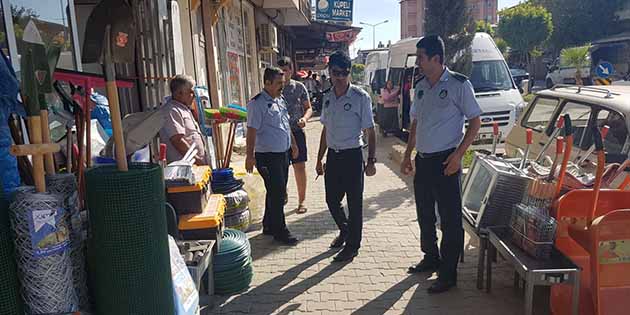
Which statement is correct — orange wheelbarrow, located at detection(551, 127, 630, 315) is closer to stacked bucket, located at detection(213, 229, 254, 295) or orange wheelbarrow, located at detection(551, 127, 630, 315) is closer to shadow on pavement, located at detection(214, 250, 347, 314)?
shadow on pavement, located at detection(214, 250, 347, 314)

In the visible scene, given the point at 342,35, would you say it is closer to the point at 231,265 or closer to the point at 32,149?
the point at 231,265

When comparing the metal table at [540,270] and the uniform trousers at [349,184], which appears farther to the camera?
the uniform trousers at [349,184]

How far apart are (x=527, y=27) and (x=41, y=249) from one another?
4375 centimetres

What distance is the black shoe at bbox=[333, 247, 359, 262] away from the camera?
434 cm

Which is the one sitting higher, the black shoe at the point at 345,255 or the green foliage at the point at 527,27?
the green foliage at the point at 527,27

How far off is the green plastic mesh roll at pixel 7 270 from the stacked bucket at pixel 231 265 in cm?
191

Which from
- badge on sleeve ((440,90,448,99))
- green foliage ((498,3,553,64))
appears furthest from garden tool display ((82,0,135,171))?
green foliage ((498,3,553,64))

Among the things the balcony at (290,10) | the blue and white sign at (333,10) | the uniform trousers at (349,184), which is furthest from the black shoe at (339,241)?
the blue and white sign at (333,10)

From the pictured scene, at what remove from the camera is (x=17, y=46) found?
9.99 ft

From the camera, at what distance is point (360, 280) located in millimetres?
3939

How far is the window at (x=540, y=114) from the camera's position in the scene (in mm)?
5156

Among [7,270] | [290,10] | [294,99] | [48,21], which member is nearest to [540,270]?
[7,270]

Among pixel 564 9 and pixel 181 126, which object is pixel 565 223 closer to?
pixel 181 126

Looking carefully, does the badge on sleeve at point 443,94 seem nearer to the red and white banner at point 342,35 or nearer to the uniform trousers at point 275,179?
the uniform trousers at point 275,179
